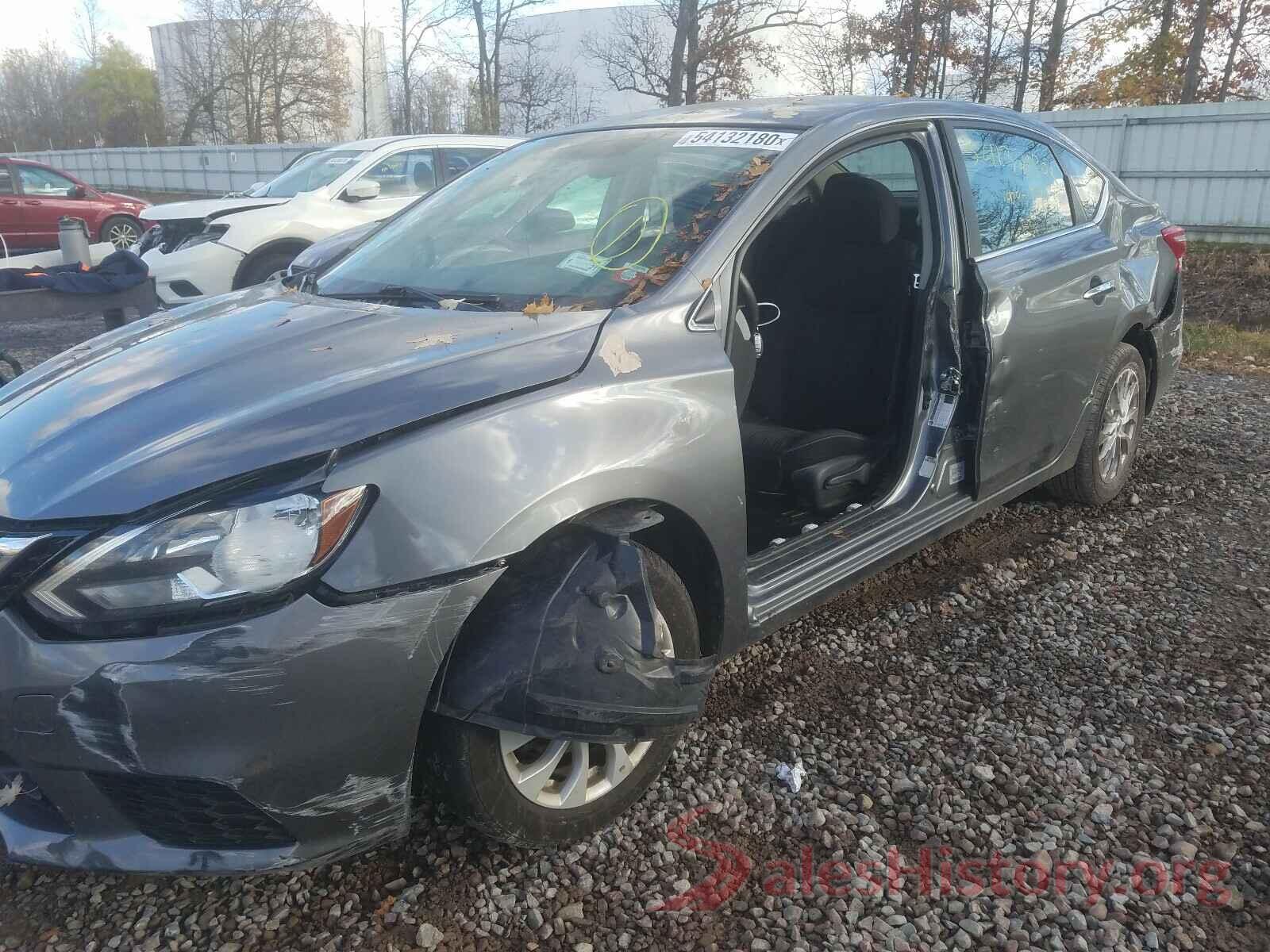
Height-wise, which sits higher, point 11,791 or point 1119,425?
point 1119,425

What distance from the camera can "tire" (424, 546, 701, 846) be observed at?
1931 millimetres

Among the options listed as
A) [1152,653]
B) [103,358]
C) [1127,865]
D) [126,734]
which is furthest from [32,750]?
[1152,653]

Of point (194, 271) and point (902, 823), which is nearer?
point (902, 823)

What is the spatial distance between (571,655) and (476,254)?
142 cm

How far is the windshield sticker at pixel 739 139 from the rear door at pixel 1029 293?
0.82 metres

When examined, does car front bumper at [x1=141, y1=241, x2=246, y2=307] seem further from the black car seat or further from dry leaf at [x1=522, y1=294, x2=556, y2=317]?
dry leaf at [x1=522, y1=294, x2=556, y2=317]

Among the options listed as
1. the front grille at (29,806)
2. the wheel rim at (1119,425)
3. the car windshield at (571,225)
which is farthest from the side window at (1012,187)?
the front grille at (29,806)

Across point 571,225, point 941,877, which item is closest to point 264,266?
point 571,225

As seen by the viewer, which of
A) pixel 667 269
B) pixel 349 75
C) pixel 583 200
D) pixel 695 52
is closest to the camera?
pixel 667 269

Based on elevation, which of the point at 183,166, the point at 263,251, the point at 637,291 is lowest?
the point at 263,251

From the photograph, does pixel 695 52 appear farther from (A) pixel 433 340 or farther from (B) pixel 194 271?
(A) pixel 433 340

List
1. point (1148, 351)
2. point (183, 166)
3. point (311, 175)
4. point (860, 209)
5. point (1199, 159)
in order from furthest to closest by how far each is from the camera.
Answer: point (183, 166) < point (1199, 159) < point (311, 175) < point (1148, 351) < point (860, 209)

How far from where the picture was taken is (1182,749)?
258cm

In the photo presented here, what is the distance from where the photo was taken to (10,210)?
15.4m
